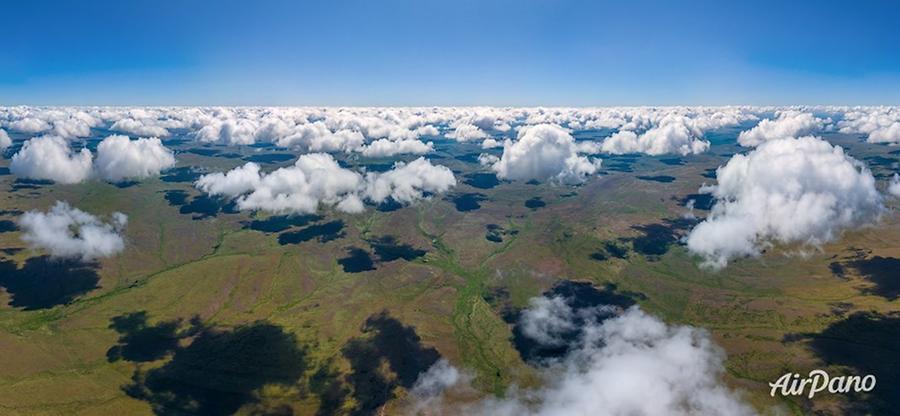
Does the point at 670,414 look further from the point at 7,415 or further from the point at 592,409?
the point at 7,415

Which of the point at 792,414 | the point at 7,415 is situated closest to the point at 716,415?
the point at 792,414

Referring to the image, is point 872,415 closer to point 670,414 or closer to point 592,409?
point 670,414

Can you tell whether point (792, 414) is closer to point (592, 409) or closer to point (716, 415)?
point (716, 415)

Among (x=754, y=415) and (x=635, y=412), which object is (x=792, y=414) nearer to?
(x=754, y=415)

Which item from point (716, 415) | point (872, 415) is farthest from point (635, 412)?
point (872, 415)

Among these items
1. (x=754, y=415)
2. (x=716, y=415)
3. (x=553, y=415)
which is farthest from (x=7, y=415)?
(x=754, y=415)
